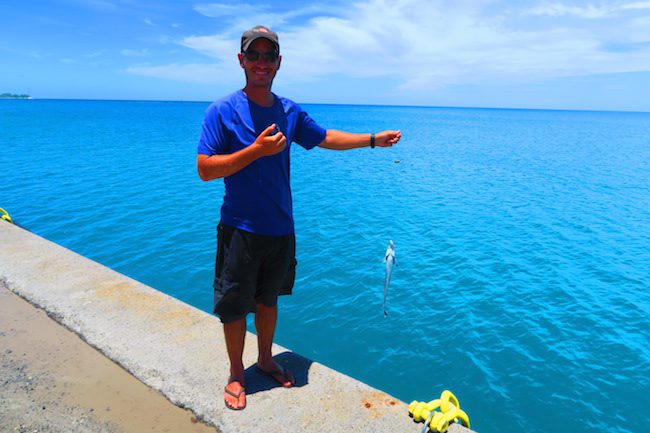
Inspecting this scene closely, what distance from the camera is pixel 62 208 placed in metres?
16.5

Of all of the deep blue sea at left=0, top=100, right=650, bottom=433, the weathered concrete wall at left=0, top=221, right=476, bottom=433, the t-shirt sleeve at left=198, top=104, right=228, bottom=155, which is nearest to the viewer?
the t-shirt sleeve at left=198, top=104, right=228, bottom=155

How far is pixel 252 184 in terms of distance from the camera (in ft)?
9.91

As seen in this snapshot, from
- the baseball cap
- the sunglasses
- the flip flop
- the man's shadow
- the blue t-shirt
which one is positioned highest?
the baseball cap

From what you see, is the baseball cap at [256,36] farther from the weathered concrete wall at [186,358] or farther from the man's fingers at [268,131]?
the weathered concrete wall at [186,358]

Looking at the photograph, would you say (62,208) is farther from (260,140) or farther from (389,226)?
(260,140)

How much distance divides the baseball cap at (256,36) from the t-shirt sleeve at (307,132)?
646 mm

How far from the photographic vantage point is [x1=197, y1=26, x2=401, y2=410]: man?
2.80 meters

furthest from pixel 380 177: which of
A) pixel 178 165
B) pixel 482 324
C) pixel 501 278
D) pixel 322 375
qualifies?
pixel 322 375

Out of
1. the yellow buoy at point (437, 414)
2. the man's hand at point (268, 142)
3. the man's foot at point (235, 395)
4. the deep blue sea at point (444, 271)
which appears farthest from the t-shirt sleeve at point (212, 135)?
the deep blue sea at point (444, 271)

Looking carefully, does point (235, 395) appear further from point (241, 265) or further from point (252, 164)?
point (252, 164)

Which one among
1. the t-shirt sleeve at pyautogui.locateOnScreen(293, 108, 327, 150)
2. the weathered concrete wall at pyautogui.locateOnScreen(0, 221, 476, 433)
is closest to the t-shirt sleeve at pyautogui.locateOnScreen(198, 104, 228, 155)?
the t-shirt sleeve at pyautogui.locateOnScreen(293, 108, 327, 150)

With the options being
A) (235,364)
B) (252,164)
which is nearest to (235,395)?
(235,364)

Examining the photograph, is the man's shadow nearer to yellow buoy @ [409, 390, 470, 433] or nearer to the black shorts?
the black shorts

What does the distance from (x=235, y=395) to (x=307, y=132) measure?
224 centimetres
